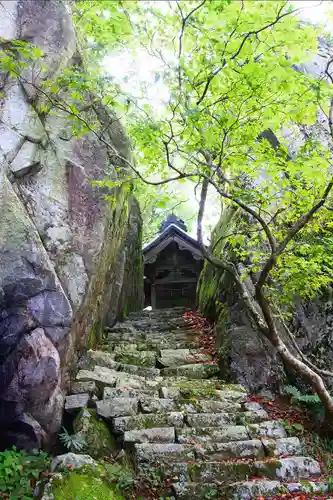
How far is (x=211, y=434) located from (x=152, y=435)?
90cm

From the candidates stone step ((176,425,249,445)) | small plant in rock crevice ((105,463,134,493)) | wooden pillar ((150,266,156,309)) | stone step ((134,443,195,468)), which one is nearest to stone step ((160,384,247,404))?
stone step ((176,425,249,445))

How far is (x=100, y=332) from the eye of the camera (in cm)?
919

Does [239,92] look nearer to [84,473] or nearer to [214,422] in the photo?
[214,422]

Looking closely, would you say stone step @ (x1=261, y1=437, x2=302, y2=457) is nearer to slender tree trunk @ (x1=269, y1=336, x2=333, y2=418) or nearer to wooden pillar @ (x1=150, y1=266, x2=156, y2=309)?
slender tree trunk @ (x1=269, y1=336, x2=333, y2=418)

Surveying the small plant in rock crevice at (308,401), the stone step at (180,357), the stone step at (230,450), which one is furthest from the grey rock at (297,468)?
the stone step at (180,357)

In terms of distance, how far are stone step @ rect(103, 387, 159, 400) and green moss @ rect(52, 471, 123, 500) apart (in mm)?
1795

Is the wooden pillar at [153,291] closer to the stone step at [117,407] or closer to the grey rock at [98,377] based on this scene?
the grey rock at [98,377]

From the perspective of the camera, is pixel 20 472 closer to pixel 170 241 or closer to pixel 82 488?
pixel 82 488

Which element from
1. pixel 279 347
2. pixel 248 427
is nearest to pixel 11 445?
pixel 248 427

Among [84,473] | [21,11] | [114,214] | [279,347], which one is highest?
[21,11]

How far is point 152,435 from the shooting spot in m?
5.34

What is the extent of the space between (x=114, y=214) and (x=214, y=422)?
462 centimetres

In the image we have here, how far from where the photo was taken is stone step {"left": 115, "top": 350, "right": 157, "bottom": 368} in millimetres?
7922

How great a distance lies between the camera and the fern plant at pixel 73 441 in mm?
4910
